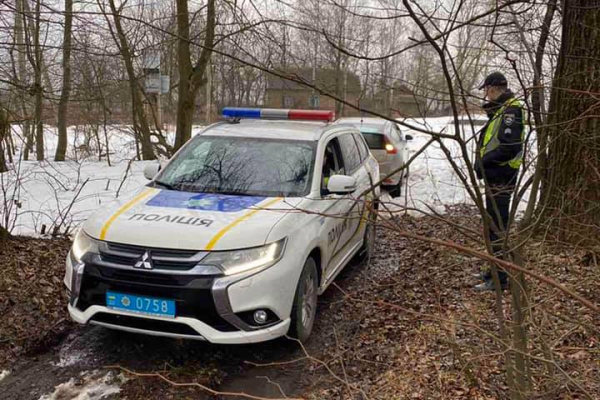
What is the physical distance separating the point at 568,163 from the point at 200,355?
3.79 metres

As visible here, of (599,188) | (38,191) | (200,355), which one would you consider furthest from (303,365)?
(38,191)

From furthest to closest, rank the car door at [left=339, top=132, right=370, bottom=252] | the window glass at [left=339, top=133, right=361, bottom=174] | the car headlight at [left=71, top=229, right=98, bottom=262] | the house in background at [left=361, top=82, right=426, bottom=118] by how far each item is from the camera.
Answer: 1. the window glass at [left=339, top=133, right=361, bottom=174]
2. the car door at [left=339, top=132, right=370, bottom=252]
3. the car headlight at [left=71, top=229, right=98, bottom=262]
4. the house in background at [left=361, top=82, right=426, bottom=118]

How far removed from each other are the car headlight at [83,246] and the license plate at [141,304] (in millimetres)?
369

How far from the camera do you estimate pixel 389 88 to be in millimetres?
2434

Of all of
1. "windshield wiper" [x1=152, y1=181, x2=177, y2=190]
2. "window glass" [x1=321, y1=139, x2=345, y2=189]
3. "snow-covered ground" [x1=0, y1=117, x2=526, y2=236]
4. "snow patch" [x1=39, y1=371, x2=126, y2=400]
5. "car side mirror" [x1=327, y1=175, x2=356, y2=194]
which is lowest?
"snow patch" [x1=39, y1=371, x2=126, y2=400]

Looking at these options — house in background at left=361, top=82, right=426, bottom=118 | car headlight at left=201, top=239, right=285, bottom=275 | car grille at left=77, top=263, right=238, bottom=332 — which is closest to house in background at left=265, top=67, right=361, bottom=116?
house in background at left=361, top=82, right=426, bottom=118

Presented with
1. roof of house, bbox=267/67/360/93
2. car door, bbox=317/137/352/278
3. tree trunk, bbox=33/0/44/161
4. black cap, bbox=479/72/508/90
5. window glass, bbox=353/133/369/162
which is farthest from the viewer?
window glass, bbox=353/133/369/162

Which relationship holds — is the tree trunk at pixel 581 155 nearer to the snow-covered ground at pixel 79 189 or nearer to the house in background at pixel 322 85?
the snow-covered ground at pixel 79 189

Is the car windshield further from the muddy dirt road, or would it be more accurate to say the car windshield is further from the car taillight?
the car taillight

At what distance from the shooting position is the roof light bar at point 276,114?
18.0 ft

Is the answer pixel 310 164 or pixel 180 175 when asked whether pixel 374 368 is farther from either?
pixel 180 175

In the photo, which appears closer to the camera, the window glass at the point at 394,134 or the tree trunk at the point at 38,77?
the tree trunk at the point at 38,77

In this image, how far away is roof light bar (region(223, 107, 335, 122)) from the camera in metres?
5.48

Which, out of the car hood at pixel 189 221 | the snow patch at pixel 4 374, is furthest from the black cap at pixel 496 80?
the snow patch at pixel 4 374
